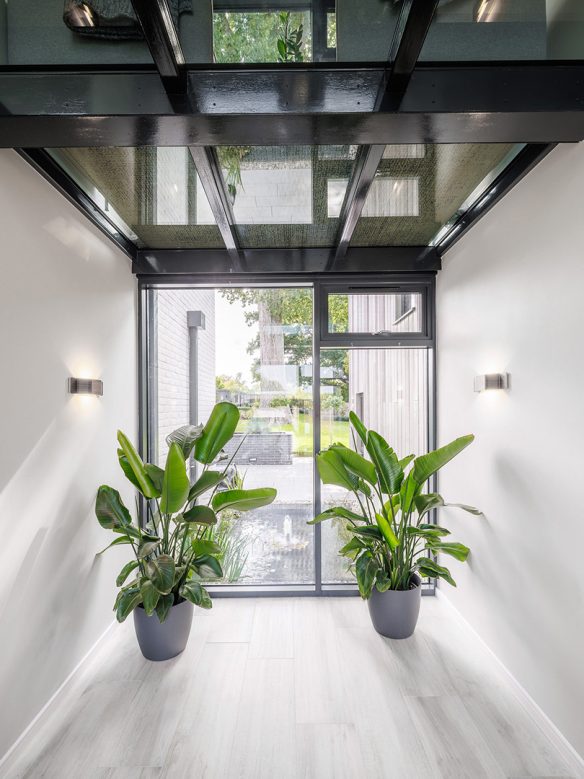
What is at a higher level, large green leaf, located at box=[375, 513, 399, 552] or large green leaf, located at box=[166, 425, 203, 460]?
large green leaf, located at box=[166, 425, 203, 460]

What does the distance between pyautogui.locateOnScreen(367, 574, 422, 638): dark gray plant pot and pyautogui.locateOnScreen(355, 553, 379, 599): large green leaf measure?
16 centimetres

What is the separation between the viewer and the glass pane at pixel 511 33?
1.52 meters

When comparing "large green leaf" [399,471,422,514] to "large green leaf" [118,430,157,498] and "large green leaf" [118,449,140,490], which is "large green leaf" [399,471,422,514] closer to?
"large green leaf" [118,430,157,498]

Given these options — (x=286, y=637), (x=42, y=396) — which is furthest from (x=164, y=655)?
(x=42, y=396)

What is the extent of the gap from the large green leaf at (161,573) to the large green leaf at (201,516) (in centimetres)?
25

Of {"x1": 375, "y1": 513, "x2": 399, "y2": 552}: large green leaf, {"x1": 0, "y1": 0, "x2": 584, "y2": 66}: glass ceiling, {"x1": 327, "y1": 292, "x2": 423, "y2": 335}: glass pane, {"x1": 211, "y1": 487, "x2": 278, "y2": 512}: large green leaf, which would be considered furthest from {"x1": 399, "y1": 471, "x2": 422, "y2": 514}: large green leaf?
{"x1": 0, "y1": 0, "x2": 584, "y2": 66}: glass ceiling

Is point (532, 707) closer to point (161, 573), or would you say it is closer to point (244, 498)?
point (244, 498)

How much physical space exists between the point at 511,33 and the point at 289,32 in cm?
78

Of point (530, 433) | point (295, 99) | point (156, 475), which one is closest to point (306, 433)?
point (156, 475)

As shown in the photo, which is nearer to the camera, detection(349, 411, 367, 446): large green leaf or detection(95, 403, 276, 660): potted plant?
detection(95, 403, 276, 660): potted plant

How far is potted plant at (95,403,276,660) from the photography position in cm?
241

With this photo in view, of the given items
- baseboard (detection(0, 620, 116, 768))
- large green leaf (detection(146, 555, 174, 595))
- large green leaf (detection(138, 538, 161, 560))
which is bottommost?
baseboard (detection(0, 620, 116, 768))

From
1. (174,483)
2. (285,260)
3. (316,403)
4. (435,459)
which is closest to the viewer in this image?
(174,483)

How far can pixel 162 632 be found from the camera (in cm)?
257
